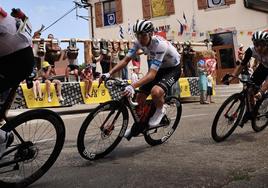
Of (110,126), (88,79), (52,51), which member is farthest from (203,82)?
(110,126)

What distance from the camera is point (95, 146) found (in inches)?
196

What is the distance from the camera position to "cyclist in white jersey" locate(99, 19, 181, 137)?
17.6ft

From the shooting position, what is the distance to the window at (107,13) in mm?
31800

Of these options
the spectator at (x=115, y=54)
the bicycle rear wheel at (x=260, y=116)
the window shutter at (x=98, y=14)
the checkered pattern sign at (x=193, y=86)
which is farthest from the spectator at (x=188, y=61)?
the window shutter at (x=98, y=14)

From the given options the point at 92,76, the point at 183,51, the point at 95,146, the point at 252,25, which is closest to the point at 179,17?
the point at 252,25

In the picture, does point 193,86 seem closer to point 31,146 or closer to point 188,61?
point 188,61

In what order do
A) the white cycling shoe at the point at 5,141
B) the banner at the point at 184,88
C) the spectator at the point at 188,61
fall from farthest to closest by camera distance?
the spectator at the point at 188,61
the banner at the point at 184,88
the white cycling shoe at the point at 5,141

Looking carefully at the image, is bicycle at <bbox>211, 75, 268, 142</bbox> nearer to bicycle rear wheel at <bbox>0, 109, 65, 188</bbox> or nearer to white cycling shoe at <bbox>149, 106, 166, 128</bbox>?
white cycling shoe at <bbox>149, 106, 166, 128</bbox>

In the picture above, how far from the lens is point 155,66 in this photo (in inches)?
211

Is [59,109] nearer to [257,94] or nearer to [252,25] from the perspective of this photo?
[257,94]

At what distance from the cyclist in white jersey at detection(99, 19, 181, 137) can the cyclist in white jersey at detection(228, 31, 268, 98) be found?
1.14 m

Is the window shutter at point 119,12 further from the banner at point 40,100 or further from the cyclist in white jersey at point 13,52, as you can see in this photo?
the cyclist in white jersey at point 13,52

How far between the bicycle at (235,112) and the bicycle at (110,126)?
84cm

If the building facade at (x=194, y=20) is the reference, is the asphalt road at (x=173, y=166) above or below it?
below
